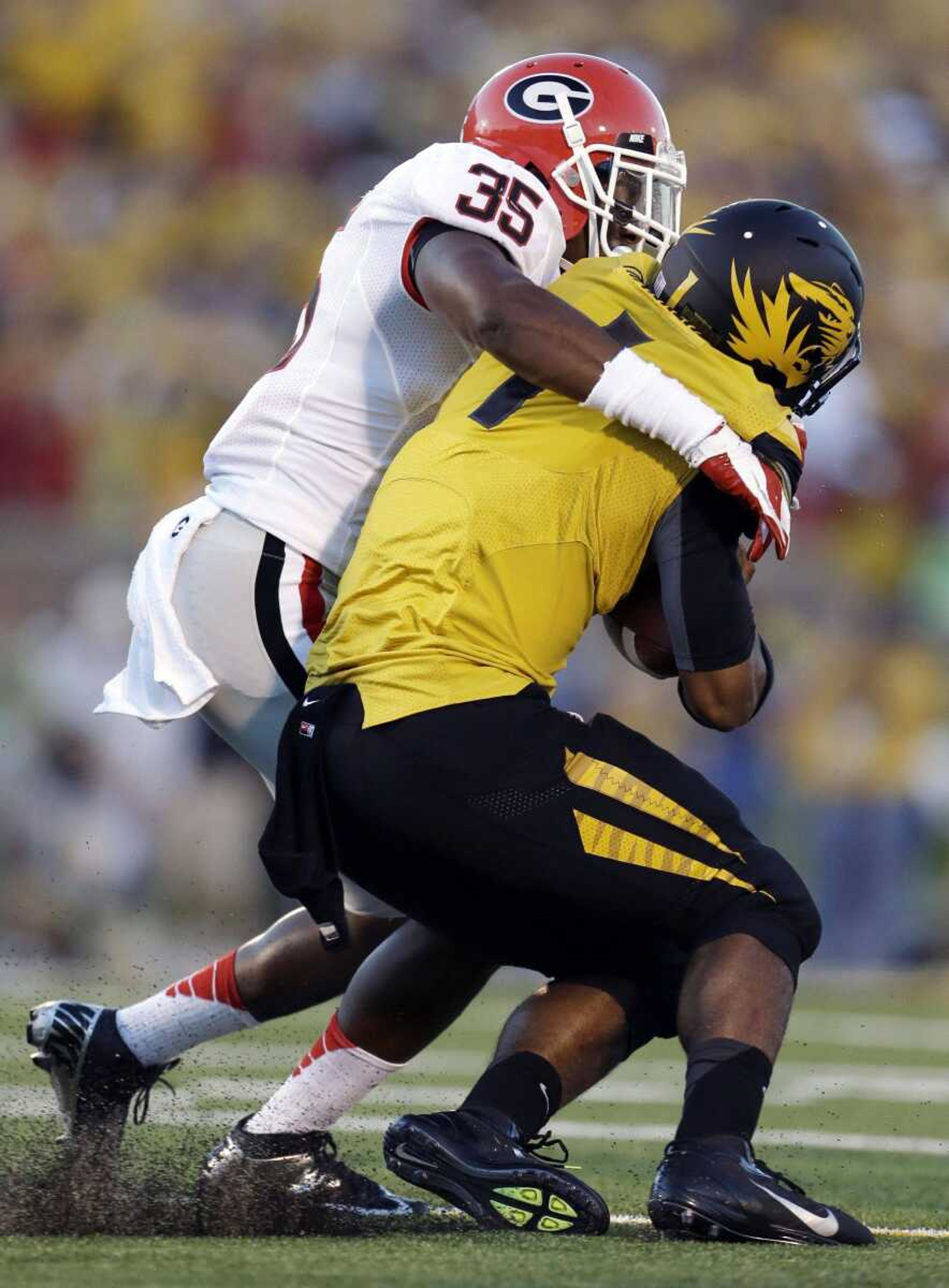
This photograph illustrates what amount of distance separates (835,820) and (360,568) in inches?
263

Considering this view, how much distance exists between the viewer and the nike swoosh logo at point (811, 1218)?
2811 mm

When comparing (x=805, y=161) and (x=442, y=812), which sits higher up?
(x=805, y=161)

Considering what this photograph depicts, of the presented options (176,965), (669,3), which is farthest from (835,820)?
(669,3)

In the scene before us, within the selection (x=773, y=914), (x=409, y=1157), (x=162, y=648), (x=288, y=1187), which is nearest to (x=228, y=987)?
(x=288, y=1187)

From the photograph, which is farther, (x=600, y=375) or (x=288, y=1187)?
(x=288, y=1187)

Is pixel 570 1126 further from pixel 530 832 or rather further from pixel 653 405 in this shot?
pixel 653 405

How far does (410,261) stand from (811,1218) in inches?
63.8

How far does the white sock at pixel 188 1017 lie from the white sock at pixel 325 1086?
1.05ft

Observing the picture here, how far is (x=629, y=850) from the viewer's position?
116 inches

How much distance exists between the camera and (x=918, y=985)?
29.8ft

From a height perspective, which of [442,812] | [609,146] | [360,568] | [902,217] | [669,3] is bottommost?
[442,812]

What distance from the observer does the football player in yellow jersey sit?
292cm

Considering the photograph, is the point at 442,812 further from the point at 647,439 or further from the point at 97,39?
the point at 97,39

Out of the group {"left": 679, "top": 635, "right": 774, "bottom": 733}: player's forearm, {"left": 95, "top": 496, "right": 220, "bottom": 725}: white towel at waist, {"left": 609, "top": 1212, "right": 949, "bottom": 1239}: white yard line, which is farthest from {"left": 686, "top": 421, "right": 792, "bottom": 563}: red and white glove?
{"left": 609, "top": 1212, "right": 949, "bottom": 1239}: white yard line
